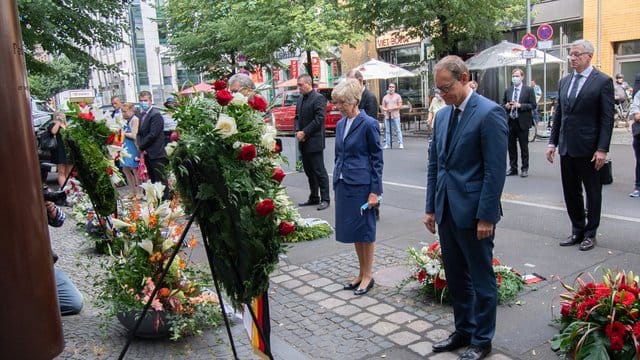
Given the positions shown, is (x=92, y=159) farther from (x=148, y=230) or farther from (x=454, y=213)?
(x=454, y=213)

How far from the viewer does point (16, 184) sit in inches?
124

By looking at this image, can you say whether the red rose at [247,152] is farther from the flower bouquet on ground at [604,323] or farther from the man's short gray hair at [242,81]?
the man's short gray hair at [242,81]

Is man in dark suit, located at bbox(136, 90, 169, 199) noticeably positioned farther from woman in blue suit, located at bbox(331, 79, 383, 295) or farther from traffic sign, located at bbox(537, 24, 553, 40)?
traffic sign, located at bbox(537, 24, 553, 40)

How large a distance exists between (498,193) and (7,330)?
2954 mm

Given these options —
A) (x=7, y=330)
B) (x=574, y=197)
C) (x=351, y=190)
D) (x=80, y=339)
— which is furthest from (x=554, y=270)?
(x=7, y=330)

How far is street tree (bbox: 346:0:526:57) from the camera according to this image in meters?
18.3

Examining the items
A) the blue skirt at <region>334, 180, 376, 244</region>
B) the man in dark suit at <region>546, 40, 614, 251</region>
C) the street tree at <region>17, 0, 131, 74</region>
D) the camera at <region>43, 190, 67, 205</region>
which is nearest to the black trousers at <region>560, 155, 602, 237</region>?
the man in dark suit at <region>546, 40, 614, 251</region>

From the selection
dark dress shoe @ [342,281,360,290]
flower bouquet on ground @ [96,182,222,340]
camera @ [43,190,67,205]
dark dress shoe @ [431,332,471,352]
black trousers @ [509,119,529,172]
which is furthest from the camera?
black trousers @ [509,119,529,172]

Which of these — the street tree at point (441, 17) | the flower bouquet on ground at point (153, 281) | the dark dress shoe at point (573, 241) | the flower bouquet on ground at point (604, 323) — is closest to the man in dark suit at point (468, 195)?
the flower bouquet on ground at point (604, 323)

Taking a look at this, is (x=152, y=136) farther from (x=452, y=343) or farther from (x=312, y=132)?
(x=452, y=343)

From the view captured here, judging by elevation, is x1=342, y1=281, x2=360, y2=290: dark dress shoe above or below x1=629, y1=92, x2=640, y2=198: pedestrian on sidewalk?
below

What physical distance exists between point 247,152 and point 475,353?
6.46 ft

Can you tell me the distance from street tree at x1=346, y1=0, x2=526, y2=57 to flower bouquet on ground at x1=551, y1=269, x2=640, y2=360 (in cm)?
1498

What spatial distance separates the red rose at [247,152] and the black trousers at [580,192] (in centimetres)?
404
